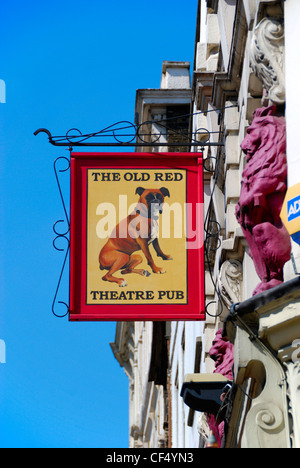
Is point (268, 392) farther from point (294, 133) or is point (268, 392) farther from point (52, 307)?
point (52, 307)

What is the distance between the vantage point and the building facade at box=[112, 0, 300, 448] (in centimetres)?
1095

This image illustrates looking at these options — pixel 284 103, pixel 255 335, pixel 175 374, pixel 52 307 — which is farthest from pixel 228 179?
pixel 175 374

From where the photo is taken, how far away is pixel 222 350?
56.9 ft

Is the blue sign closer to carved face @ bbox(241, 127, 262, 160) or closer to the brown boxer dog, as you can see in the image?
carved face @ bbox(241, 127, 262, 160)

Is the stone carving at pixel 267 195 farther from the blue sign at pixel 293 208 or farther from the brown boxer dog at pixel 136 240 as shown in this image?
the brown boxer dog at pixel 136 240

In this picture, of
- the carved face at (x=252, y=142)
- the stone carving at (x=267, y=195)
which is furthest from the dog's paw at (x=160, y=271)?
the carved face at (x=252, y=142)

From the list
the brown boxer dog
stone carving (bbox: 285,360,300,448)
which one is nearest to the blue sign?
stone carving (bbox: 285,360,300,448)

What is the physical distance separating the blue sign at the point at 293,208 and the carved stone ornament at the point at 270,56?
5.80ft

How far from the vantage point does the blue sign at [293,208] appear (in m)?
10.9

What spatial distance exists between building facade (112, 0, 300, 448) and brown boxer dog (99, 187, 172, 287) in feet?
2.36

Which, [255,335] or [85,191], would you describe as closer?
[255,335]

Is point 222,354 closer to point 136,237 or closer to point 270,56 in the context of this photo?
point 136,237

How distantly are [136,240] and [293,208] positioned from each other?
15.1ft

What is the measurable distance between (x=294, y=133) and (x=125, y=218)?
4099mm
